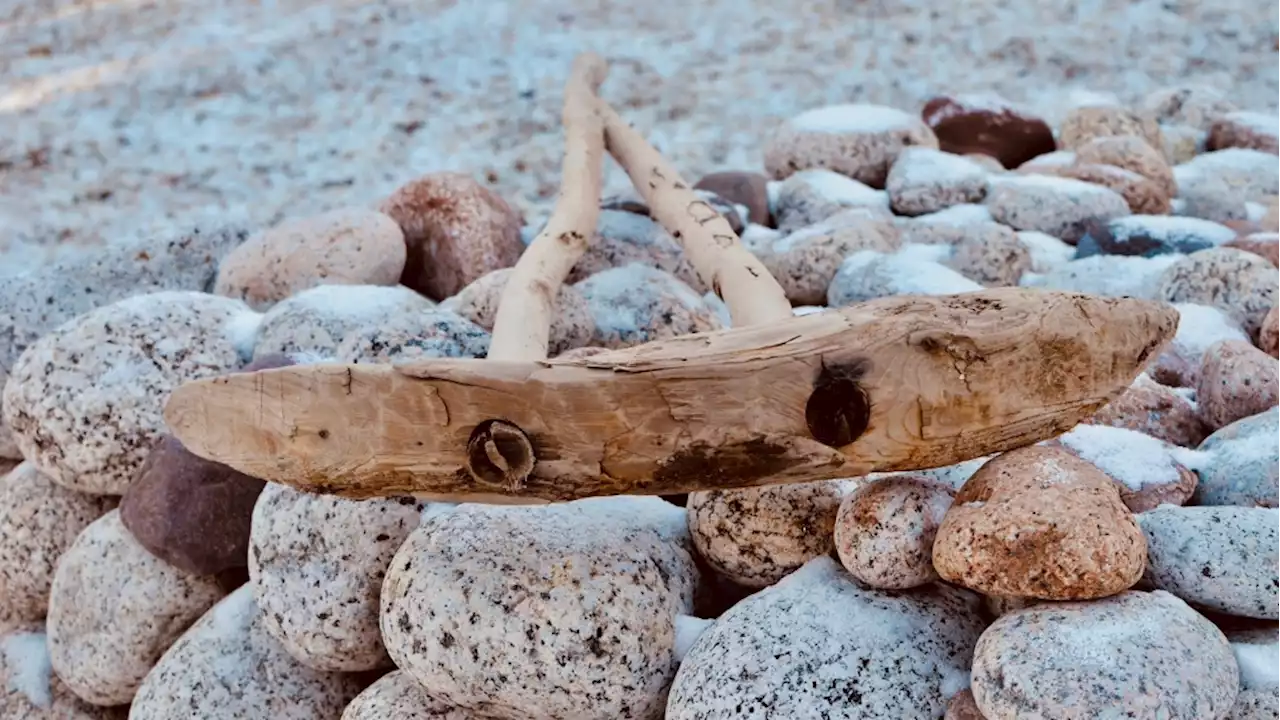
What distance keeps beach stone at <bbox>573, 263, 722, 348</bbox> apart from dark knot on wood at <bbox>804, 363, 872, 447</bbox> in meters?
0.80

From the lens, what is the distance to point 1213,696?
1.35m

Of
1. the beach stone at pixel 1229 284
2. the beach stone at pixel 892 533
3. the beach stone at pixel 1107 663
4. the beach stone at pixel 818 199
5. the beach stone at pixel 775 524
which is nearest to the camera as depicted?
the beach stone at pixel 1107 663

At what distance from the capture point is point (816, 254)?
9.66ft

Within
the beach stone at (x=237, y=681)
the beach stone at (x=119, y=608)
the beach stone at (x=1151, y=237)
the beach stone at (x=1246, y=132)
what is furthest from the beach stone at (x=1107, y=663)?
the beach stone at (x=1246, y=132)

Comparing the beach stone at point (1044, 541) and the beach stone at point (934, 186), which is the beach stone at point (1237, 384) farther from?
the beach stone at point (934, 186)

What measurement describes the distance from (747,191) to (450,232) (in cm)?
96

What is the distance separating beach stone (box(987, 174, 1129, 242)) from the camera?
3.19 metres

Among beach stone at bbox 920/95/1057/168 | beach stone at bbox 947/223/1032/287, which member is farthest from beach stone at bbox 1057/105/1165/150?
beach stone at bbox 947/223/1032/287

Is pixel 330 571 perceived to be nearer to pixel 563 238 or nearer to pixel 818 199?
pixel 563 238

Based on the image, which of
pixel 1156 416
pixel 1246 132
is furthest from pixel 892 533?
pixel 1246 132

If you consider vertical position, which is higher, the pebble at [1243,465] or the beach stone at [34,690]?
the pebble at [1243,465]

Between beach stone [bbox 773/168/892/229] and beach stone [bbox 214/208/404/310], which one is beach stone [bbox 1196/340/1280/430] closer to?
beach stone [bbox 773/168/892/229]

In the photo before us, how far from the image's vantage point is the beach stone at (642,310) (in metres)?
2.33

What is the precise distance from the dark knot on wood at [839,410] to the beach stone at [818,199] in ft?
6.13
